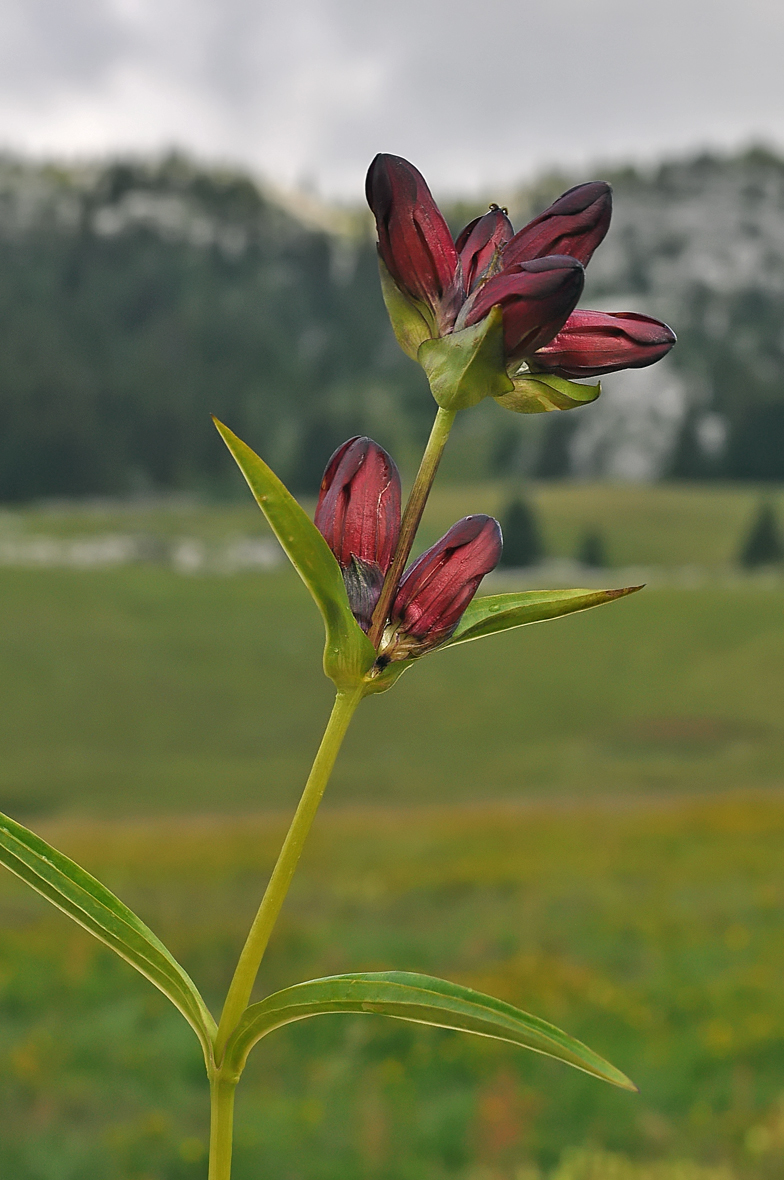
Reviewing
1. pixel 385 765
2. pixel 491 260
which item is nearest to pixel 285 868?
pixel 491 260

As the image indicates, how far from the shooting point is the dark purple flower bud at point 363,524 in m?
0.74

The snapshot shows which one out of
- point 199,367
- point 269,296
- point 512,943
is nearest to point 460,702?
point 512,943

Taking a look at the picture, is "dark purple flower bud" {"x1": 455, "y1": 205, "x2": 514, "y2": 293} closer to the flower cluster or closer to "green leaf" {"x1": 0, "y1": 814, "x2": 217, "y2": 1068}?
the flower cluster

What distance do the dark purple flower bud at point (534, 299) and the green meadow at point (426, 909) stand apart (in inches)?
226

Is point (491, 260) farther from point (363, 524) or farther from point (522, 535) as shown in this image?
point (522, 535)

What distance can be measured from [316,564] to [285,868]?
7.4 inches

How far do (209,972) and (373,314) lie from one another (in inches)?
4067

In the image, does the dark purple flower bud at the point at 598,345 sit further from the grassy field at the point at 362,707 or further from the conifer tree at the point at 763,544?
the conifer tree at the point at 763,544

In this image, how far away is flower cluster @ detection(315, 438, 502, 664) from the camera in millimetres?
729

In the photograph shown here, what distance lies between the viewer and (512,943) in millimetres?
9195

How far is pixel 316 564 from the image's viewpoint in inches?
25.8

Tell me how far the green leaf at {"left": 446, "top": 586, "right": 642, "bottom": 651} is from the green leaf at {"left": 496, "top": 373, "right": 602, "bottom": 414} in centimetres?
13

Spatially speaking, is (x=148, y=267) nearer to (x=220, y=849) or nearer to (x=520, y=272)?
(x=220, y=849)

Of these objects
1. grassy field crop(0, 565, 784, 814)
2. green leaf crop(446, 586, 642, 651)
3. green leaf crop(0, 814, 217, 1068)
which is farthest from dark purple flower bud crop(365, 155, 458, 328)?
grassy field crop(0, 565, 784, 814)
